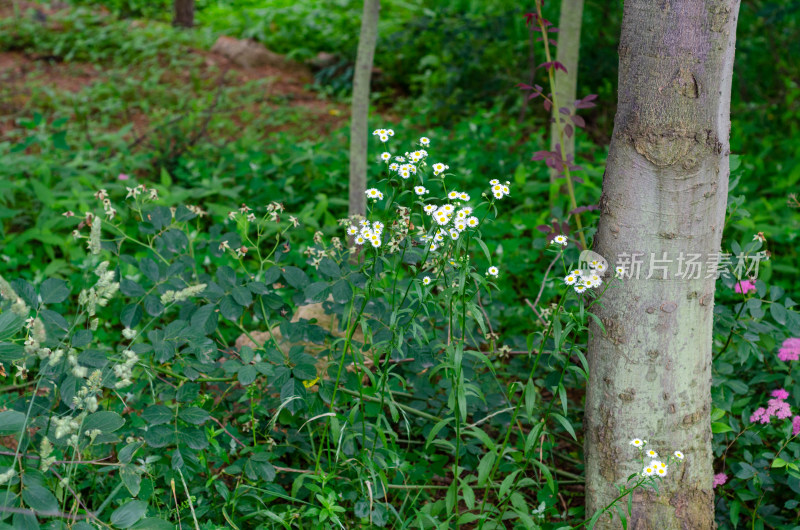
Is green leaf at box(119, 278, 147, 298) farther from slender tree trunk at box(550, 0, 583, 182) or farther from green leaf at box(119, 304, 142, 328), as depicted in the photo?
slender tree trunk at box(550, 0, 583, 182)

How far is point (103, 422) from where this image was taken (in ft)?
5.47

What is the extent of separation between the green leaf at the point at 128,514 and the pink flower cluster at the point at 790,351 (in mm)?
2013

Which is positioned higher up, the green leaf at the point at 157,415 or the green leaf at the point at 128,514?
the green leaf at the point at 157,415

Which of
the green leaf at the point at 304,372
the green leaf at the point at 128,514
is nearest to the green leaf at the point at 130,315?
the green leaf at the point at 304,372

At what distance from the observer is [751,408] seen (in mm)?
2389

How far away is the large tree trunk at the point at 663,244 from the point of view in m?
1.76

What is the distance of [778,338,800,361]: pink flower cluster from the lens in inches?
88.5

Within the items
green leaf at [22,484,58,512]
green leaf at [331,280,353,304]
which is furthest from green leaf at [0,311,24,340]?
green leaf at [331,280,353,304]

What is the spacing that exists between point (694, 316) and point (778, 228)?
2.32 meters

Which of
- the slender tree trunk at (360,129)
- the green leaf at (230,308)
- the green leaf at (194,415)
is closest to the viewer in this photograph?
the green leaf at (194,415)

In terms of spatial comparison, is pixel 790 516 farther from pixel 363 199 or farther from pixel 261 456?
pixel 363 199

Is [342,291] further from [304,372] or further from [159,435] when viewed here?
[159,435]

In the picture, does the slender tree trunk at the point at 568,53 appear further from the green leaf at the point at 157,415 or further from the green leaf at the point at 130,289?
the green leaf at the point at 157,415

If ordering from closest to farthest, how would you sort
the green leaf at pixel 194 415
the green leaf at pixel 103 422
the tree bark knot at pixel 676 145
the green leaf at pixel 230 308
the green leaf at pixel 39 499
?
the green leaf at pixel 39 499 → the green leaf at pixel 103 422 → the tree bark knot at pixel 676 145 → the green leaf at pixel 194 415 → the green leaf at pixel 230 308
